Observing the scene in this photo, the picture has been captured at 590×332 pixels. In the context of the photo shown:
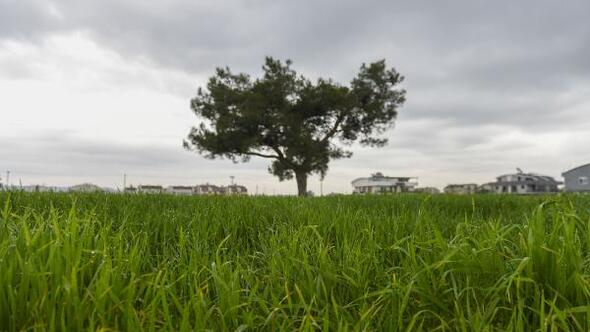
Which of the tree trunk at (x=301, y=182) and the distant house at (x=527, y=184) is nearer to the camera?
the tree trunk at (x=301, y=182)

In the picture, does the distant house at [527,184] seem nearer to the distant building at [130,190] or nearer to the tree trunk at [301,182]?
the tree trunk at [301,182]

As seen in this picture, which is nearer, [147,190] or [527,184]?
[147,190]

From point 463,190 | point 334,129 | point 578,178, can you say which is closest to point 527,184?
point 578,178

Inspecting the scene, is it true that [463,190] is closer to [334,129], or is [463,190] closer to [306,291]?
[334,129]

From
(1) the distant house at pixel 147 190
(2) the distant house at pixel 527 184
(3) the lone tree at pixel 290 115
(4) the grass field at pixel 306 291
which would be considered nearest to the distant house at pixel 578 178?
(2) the distant house at pixel 527 184

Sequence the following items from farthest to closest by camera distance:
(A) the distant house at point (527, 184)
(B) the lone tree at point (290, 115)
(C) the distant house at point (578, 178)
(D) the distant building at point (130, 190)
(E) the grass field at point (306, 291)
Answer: (A) the distant house at point (527, 184) → (C) the distant house at point (578, 178) → (B) the lone tree at point (290, 115) → (D) the distant building at point (130, 190) → (E) the grass field at point (306, 291)

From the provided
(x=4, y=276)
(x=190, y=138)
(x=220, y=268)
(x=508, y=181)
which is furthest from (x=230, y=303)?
(x=508, y=181)

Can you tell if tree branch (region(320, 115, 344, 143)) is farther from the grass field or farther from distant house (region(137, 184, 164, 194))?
the grass field

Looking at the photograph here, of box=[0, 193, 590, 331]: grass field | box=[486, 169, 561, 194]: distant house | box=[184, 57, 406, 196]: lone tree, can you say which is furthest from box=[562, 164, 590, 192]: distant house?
box=[0, 193, 590, 331]: grass field

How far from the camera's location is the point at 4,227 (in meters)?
3.04

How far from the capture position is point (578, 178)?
84.2 meters

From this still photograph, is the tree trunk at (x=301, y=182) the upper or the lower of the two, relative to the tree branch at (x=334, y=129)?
lower

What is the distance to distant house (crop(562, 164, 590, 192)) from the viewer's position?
82125mm

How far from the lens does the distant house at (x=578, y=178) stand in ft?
269
